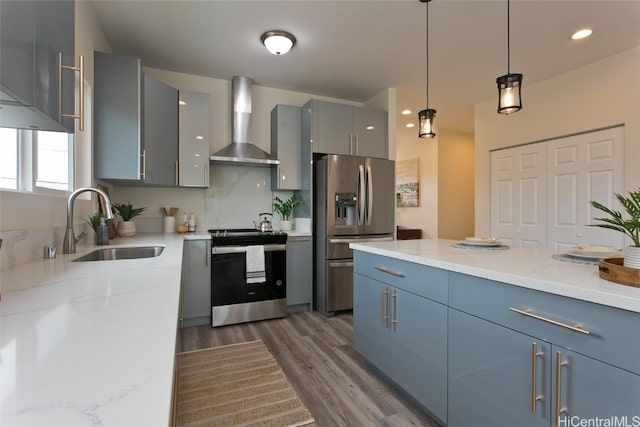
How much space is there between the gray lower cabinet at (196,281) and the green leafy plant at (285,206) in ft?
3.50

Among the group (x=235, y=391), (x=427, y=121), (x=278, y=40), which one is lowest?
(x=235, y=391)

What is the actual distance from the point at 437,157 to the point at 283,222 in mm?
3425

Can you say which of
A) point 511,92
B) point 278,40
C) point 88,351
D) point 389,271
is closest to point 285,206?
point 278,40

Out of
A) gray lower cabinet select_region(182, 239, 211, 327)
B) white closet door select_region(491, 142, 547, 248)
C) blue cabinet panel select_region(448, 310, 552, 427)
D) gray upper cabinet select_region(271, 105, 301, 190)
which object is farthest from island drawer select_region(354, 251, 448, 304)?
white closet door select_region(491, 142, 547, 248)

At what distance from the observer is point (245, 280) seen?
300 centimetres

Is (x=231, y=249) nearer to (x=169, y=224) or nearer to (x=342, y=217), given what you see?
(x=169, y=224)

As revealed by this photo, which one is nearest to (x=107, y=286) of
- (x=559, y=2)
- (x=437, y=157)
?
(x=559, y=2)

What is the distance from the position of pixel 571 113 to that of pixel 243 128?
3.63m

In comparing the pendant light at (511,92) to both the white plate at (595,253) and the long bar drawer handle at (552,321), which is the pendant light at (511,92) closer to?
the white plate at (595,253)

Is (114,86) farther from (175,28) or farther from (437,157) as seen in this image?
(437,157)

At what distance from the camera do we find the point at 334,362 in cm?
222

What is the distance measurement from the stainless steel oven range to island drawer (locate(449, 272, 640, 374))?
2089mm

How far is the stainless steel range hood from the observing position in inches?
134

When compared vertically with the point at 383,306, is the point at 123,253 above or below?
above
